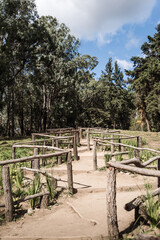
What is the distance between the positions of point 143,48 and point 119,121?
1454 centimetres

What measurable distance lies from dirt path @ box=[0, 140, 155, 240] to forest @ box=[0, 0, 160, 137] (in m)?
16.1

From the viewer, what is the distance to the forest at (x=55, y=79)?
69.4ft

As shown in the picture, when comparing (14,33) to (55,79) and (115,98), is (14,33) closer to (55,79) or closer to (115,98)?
(55,79)

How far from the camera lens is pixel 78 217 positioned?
451 cm

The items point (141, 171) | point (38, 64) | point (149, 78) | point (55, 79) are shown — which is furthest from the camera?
point (149, 78)

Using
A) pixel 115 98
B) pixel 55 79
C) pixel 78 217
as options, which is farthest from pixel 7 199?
pixel 115 98

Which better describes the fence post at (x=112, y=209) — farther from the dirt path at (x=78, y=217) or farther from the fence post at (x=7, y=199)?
the fence post at (x=7, y=199)

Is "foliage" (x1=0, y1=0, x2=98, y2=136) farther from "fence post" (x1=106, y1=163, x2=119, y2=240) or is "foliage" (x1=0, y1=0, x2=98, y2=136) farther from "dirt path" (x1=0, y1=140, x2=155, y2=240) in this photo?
"fence post" (x1=106, y1=163, x2=119, y2=240)

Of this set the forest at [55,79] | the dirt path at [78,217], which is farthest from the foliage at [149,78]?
the dirt path at [78,217]

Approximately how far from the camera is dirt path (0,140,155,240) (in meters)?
3.83

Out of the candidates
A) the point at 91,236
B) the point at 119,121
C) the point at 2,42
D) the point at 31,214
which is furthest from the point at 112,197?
the point at 119,121

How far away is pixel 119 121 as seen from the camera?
41969 millimetres

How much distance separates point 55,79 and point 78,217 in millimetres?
22502

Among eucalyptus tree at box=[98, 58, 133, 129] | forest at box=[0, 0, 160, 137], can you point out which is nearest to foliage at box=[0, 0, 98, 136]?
forest at box=[0, 0, 160, 137]
